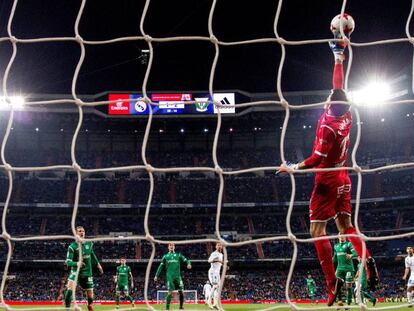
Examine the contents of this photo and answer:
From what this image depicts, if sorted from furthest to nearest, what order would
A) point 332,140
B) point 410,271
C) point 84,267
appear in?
point 410,271
point 84,267
point 332,140

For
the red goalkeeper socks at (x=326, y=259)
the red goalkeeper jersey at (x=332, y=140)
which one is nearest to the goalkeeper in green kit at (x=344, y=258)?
the red goalkeeper socks at (x=326, y=259)

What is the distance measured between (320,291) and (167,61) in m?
15.1

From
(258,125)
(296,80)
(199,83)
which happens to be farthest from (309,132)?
(199,83)

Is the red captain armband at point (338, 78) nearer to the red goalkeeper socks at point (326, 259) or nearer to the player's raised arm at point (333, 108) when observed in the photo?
the player's raised arm at point (333, 108)

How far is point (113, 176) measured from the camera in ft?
122

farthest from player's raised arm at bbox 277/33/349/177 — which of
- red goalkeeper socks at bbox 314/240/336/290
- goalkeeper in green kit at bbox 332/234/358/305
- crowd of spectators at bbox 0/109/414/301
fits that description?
crowd of spectators at bbox 0/109/414/301

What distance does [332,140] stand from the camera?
547 cm

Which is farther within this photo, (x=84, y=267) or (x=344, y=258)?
(x=344, y=258)

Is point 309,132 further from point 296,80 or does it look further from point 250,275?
point 250,275

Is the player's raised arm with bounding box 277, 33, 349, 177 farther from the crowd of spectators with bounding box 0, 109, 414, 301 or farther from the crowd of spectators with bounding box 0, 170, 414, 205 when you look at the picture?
the crowd of spectators with bounding box 0, 170, 414, 205

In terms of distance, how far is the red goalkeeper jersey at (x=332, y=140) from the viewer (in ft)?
17.8

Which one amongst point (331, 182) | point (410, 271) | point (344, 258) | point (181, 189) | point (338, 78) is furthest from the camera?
point (181, 189)

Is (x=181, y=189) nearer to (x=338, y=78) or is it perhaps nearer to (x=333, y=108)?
(x=333, y=108)

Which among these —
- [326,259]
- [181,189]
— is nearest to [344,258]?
[326,259]
